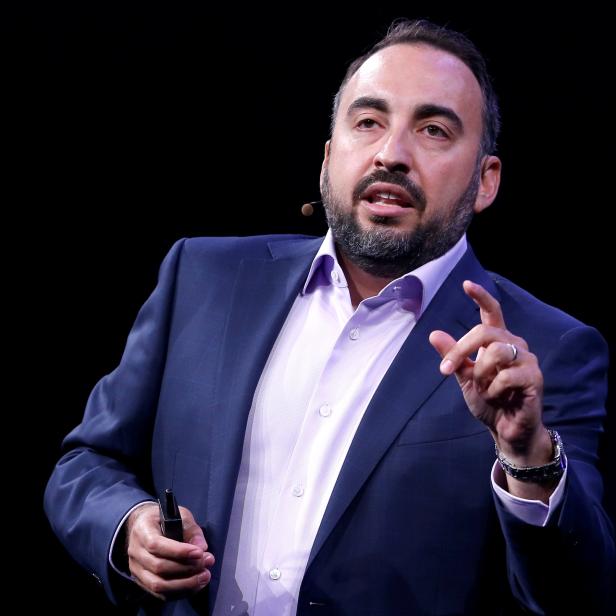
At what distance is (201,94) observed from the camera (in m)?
2.62

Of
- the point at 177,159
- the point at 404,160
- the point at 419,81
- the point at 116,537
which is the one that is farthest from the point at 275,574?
the point at 177,159

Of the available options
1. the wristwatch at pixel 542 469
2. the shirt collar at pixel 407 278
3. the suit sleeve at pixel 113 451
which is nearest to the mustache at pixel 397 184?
the shirt collar at pixel 407 278

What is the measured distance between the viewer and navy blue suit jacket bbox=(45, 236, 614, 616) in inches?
64.3

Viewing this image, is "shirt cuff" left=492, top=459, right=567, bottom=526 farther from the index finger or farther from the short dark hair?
the short dark hair

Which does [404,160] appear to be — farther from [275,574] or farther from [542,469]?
[275,574]

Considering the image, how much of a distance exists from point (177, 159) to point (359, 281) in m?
0.83

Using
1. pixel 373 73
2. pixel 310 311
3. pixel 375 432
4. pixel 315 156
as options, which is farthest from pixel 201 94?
pixel 375 432

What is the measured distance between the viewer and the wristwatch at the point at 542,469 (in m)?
1.46

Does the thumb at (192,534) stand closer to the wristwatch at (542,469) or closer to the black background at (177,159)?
the wristwatch at (542,469)

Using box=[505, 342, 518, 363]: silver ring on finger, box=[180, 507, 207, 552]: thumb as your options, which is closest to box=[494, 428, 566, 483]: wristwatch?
box=[505, 342, 518, 363]: silver ring on finger

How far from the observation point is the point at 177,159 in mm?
2623

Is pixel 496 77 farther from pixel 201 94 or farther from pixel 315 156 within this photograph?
pixel 201 94

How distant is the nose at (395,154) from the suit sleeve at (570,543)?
0.59 m

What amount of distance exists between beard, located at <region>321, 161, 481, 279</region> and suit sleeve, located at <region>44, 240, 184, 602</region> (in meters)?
0.39
